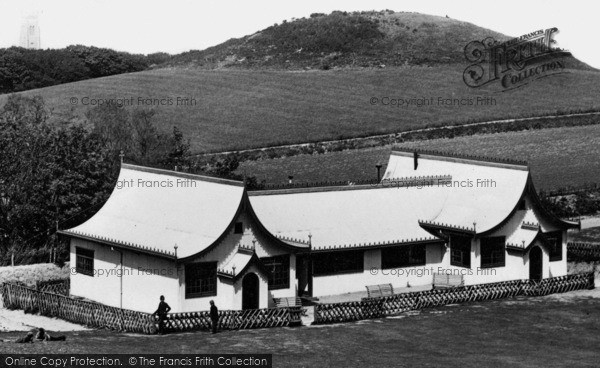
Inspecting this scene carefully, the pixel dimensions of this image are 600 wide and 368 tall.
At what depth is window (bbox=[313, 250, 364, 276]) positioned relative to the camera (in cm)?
6019

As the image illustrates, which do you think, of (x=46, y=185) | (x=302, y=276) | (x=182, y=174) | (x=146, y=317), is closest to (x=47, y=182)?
(x=46, y=185)

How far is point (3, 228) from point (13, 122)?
11072 millimetres

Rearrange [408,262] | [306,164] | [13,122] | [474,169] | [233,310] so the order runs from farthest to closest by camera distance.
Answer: [306,164]
[13,122]
[474,169]
[408,262]
[233,310]

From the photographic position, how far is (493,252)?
209ft

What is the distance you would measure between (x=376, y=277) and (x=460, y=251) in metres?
5.32

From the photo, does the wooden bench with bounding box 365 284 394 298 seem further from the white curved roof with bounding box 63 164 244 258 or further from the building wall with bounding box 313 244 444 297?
the white curved roof with bounding box 63 164 244 258

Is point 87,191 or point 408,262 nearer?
point 408,262

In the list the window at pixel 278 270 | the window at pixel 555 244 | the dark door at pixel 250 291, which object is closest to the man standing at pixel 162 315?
the dark door at pixel 250 291

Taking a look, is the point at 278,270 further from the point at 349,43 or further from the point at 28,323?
the point at 349,43

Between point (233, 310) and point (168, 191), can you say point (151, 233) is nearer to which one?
point (168, 191)

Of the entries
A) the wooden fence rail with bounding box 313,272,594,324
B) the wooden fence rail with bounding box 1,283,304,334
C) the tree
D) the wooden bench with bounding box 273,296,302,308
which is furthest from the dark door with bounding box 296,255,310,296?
the tree

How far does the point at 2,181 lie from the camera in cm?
7744

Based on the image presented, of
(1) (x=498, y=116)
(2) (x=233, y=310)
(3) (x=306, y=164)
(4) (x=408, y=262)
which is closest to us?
(2) (x=233, y=310)

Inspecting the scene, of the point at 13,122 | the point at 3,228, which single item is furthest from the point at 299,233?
the point at 13,122
